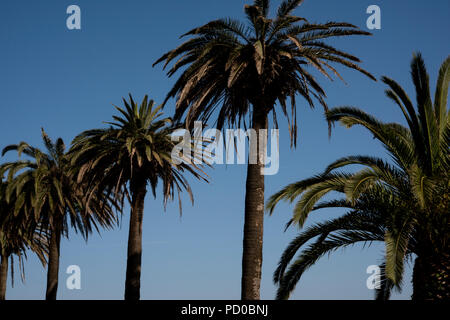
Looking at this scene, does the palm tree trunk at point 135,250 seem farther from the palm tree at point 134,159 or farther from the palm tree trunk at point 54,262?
the palm tree trunk at point 54,262

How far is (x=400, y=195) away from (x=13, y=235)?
90.9ft

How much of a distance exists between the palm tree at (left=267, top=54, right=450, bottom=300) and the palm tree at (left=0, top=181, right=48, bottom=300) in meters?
19.7

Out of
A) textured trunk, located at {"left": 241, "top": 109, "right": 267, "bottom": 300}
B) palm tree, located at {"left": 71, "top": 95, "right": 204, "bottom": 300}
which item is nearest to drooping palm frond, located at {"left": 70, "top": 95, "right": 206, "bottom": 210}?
palm tree, located at {"left": 71, "top": 95, "right": 204, "bottom": 300}

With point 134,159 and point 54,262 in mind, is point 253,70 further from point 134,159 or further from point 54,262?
point 54,262

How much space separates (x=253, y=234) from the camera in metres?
17.0

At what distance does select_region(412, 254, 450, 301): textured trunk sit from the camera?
14.5 metres

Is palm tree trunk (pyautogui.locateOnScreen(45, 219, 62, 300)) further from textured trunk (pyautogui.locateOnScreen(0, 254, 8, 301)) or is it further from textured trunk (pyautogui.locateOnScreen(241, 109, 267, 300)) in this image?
textured trunk (pyautogui.locateOnScreen(241, 109, 267, 300))

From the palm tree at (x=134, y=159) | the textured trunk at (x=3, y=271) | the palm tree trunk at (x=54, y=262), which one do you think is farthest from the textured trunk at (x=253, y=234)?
the textured trunk at (x=3, y=271)

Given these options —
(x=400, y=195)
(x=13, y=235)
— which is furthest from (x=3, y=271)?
(x=400, y=195)

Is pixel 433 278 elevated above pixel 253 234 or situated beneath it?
situated beneath

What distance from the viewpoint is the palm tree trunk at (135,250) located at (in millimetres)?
24250

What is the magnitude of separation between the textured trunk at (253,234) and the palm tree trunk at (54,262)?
16.8m

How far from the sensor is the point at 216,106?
1977 cm
